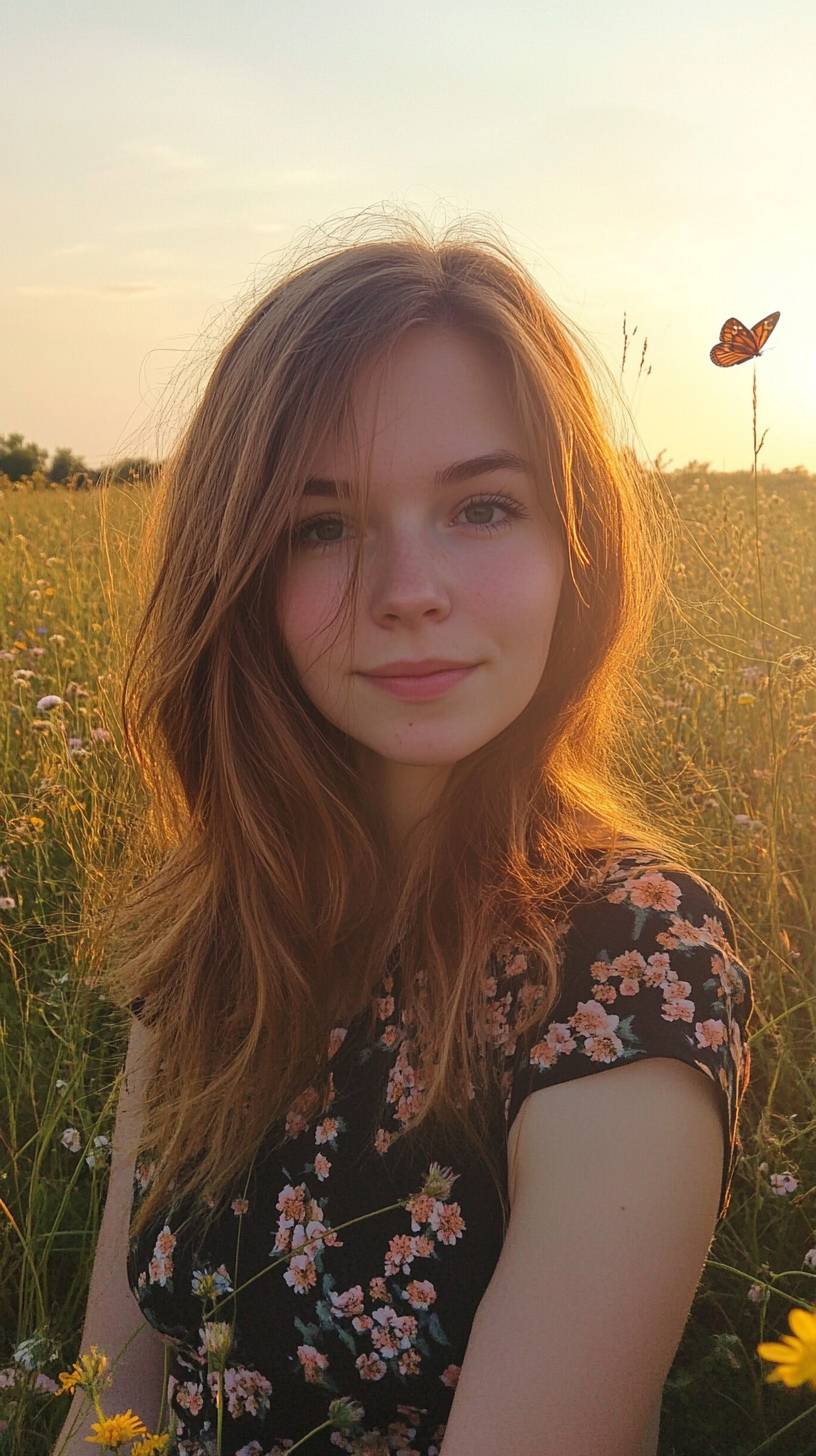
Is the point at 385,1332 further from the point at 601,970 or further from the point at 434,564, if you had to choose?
the point at 434,564

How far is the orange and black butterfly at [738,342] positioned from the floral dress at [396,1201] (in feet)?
2.90

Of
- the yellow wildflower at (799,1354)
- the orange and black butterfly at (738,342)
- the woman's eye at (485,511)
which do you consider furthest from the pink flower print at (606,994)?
the orange and black butterfly at (738,342)

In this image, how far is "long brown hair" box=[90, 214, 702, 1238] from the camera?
143cm

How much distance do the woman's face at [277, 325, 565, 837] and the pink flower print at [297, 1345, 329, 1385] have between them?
0.64 metres

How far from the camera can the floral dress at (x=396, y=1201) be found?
4.08 feet

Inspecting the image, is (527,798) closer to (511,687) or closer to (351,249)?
(511,687)

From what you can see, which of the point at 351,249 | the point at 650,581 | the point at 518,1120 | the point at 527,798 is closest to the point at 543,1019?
the point at 518,1120

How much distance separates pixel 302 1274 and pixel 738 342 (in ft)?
4.66

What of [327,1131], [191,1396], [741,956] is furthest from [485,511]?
[741,956]

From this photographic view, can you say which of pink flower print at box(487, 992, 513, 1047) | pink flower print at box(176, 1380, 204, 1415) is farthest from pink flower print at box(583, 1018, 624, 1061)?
pink flower print at box(176, 1380, 204, 1415)

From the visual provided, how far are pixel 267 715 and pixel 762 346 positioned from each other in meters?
0.95

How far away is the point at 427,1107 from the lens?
1.31 meters

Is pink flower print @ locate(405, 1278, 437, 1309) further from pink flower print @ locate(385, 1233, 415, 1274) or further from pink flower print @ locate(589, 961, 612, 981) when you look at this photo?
pink flower print @ locate(589, 961, 612, 981)

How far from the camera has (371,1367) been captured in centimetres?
135
